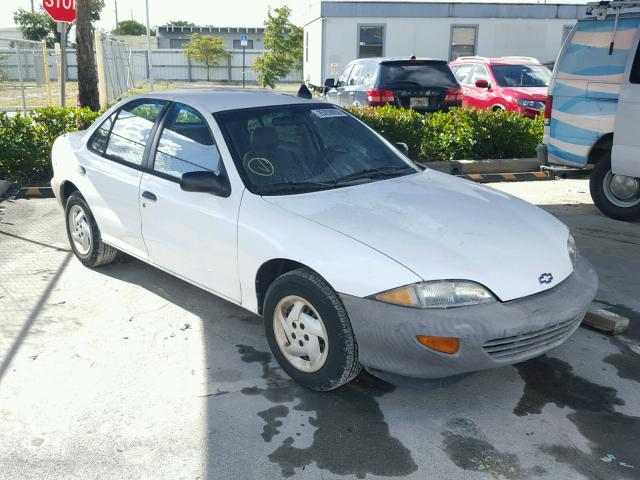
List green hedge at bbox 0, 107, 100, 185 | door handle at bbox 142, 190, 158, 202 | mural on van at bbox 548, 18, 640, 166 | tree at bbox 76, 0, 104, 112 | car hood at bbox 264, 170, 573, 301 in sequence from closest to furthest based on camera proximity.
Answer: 1. car hood at bbox 264, 170, 573, 301
2. door handle at bbox 142, 190, 158, 202
3. mural on van at bbox 548, 18, 640, 166
4. green hedge at bbox 0, 107, 100, 185
5. tree at bbox 76, 0, 104, 112

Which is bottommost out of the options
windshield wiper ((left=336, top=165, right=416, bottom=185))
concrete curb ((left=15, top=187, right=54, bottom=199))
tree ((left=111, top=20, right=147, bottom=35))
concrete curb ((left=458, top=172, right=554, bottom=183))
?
concrete curb ((left=15, top=187, right=54, bottom=199))

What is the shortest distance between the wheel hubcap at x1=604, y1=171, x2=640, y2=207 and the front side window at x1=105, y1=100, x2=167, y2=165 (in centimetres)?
530

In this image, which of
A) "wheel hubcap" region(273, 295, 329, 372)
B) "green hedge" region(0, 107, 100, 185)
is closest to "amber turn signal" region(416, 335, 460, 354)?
"wheel hubcap" region(273, 295, 329, 372)

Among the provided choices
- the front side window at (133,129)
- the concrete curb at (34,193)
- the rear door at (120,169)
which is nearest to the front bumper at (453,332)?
the rear door at (120,169)

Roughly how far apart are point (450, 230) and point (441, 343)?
2.38 feet

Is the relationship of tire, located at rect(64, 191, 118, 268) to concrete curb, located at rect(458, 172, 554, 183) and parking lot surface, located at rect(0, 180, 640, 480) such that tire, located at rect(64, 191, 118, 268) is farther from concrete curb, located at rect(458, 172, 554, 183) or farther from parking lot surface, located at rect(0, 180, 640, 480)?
concrete curb, located at rect(458, 172, 554, 183)

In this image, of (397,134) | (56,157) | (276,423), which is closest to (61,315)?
(56,157)

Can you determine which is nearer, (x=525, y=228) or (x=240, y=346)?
(x=525, y=228)

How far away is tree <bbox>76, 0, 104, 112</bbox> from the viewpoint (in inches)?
490

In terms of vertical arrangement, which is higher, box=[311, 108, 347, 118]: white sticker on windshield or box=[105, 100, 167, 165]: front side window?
box=[311, 108, 347, 118]: white sticker on windshield

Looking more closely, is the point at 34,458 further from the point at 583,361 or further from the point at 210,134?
the point at 583,361

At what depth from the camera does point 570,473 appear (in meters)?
3.00

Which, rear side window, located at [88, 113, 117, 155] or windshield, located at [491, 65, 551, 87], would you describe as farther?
windshield, located at [491, 65, 551, 87]

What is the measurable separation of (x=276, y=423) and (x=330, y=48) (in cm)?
2285
